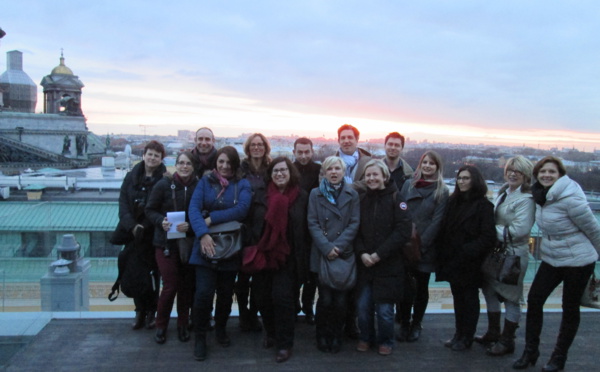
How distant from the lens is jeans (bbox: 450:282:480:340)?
413 centimetres

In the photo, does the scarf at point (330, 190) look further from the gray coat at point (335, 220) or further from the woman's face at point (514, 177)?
the woman's face at point (514, 177)

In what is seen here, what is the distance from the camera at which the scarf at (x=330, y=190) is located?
3.96 meters

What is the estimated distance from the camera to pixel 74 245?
5516 mm

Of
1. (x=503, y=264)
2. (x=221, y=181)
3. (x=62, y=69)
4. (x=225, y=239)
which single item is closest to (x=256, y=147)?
(x=221, y=181)

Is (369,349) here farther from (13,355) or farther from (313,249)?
(13,355)

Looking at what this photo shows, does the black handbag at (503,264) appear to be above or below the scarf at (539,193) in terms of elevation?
below

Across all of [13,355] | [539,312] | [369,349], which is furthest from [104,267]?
[539,312]

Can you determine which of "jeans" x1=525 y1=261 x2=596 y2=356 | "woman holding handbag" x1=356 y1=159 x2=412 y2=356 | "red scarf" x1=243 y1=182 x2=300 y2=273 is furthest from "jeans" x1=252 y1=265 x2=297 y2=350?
"jeans" x1=525 y1=261 x2=596 y2=356

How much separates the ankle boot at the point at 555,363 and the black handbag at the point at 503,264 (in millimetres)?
643

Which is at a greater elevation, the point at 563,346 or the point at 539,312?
the point at 539,312

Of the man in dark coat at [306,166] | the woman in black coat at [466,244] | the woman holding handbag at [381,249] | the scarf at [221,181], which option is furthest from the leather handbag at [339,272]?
the scarf at [221,181]

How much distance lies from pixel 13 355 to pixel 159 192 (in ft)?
5.79

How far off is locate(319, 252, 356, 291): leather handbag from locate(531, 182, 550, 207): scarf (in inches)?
60.7

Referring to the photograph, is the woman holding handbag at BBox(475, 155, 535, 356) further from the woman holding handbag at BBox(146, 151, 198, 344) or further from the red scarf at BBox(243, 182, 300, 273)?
the woman holding handbag at BBox(146, 151, 198, 344)
